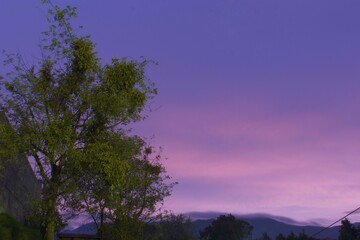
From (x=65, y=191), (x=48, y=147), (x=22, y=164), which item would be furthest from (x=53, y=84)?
(x=22, y=164)

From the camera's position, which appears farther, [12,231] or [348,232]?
[348,232]

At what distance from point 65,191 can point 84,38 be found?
6.87m

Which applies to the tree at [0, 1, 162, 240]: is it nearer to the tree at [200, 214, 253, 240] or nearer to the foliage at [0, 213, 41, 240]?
the foliage at [0, 213, 41, 240]

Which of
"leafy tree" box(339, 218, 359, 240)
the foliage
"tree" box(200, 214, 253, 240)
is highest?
"tree" box(200, 214, 253, 240)

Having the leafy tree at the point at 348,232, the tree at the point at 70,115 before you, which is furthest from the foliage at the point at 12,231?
the leafy tree at the point at 348,232

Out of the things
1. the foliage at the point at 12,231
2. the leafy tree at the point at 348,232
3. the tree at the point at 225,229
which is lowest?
the foliage at the point at 12,231

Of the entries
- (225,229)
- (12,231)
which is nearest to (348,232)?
(225,229)

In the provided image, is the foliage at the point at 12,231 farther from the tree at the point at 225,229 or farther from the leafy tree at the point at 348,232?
the tree at the point at 225,229

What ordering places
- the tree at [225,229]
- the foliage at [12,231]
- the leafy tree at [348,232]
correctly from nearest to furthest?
1. the foliage at [12,231]
2. the leafy tree at [348,232]
3. the tree at [225,229]

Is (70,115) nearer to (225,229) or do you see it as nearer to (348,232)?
(348,232)

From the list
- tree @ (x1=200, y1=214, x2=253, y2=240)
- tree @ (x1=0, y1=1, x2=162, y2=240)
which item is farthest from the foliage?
tree @ (x1=200, y1=214, x2=253, y2=240)

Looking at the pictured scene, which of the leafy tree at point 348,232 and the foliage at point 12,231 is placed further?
the leafy tree at point 348,232

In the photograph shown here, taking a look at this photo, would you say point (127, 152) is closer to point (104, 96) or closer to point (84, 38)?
point (104, 96)

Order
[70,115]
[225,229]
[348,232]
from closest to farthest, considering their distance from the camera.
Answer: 1. [70,115]
2. [348,232]
3. [225,229]
